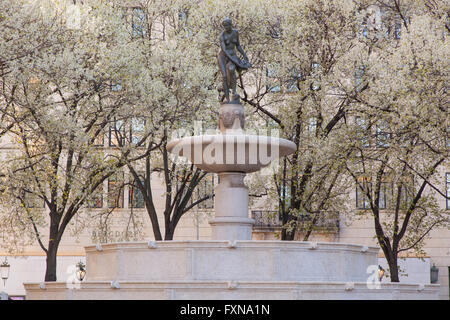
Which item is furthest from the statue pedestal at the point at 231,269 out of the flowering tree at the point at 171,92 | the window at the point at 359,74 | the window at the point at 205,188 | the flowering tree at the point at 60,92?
the window at the point at 205,188

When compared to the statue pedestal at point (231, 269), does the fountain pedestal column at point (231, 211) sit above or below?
above

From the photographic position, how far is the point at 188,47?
80.7 feet

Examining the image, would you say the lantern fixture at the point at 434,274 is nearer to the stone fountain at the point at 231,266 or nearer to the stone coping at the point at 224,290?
the stone fountain at the point at 231,266

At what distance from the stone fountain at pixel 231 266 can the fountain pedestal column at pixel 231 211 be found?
0.02m

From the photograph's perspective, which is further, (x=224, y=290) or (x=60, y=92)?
(x=60, y=92)

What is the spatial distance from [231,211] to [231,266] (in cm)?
295

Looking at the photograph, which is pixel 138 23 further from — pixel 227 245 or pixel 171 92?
pixel 227 245

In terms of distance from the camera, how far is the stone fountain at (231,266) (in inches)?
512

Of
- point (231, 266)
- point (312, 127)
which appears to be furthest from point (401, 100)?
point (231, 266)

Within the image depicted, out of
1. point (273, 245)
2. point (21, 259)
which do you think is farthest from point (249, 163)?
point (21, 259)

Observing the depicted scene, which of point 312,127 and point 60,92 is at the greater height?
point 60,92

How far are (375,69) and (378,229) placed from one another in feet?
19.7

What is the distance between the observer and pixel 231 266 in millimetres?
14078
